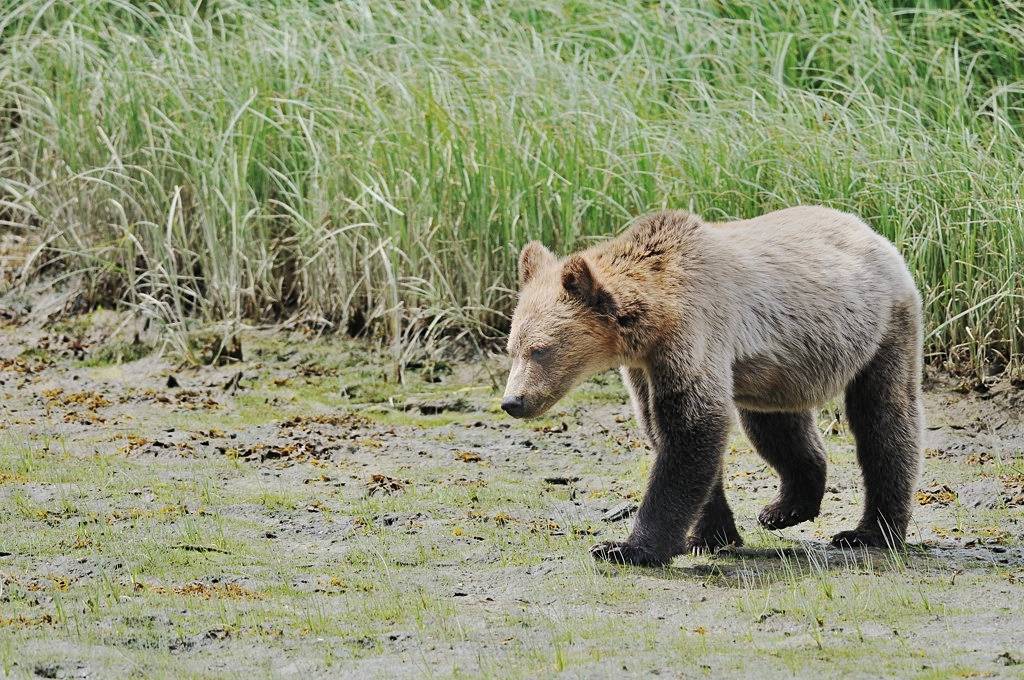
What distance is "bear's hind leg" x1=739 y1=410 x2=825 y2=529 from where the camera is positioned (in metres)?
5.73

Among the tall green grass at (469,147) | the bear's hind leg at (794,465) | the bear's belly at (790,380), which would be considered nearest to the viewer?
the bear's belly at (790,380)

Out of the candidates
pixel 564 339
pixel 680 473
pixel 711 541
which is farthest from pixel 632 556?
pixel 564 339

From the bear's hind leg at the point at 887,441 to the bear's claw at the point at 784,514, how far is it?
25 centimetres

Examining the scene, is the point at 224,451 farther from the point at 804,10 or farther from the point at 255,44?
the point at 804,10

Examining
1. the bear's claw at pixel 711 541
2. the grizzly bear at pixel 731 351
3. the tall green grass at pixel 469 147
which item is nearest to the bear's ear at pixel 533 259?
the grizzly bear at pixel 731 351

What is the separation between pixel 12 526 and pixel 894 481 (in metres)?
3.34

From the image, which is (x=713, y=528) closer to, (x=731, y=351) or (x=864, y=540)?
(x=864, y=540)

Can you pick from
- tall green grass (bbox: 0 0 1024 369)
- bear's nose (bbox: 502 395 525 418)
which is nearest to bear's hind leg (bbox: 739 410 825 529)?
bear's nose (bbox: 502 395 525 418)

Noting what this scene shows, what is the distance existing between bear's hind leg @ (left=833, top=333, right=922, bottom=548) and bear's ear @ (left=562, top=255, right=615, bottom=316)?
112cm

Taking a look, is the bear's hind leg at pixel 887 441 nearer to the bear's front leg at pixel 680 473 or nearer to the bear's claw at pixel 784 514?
the bear's claw at pixel 784 514

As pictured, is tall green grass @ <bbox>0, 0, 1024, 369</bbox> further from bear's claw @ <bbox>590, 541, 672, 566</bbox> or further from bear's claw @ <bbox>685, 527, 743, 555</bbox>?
bear's claw @ <bbox>590, 541, 672, 566</bbox>

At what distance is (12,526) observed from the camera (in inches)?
225

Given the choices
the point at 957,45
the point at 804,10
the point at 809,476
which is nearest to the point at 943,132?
the point at 957,45

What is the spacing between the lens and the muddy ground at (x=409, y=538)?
427 centimetres
